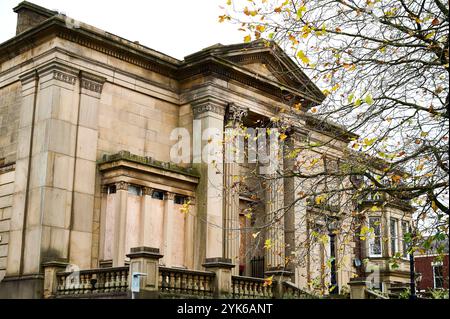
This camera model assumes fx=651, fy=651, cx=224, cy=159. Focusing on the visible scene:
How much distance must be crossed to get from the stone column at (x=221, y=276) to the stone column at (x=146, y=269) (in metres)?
2.67

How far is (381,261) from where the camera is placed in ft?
146

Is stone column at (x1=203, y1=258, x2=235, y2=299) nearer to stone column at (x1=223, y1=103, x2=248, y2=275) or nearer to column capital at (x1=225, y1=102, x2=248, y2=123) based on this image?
stone column at (x1=223, y1=103, x2=248, y2=275)

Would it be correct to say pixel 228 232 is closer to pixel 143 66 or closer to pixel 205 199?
pixel 205 199

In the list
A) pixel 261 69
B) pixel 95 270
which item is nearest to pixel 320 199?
pixel 95 270

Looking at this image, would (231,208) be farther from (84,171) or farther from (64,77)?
(64,77)

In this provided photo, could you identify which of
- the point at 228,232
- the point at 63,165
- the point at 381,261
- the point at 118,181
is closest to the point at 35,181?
the point at 63,165

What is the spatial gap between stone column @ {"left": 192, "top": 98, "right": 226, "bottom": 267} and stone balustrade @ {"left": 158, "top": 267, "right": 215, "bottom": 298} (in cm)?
563

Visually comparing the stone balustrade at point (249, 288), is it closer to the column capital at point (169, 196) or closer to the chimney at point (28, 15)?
the column capital at point (169, 196)

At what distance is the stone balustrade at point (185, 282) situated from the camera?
758 inches

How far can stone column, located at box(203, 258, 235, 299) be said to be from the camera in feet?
67.5

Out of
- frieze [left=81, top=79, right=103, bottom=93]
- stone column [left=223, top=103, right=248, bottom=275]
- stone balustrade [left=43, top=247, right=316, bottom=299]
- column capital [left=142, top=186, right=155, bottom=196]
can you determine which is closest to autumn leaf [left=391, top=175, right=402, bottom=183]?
stone balustrade [left=43, top=247, right=316, bottom=299]

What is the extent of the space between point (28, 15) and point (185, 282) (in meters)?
14.4

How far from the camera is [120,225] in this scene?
78.3 feet
